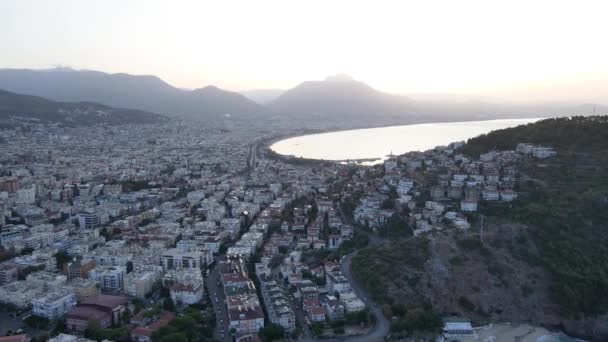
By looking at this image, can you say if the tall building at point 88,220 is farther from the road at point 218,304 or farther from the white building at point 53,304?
the white building at point 53,304

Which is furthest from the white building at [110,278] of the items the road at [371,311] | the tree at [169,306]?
the road at [371,311]

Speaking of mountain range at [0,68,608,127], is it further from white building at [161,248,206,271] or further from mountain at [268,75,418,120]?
white building at [161,248,206,271]

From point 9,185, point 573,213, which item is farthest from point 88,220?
point 573,213

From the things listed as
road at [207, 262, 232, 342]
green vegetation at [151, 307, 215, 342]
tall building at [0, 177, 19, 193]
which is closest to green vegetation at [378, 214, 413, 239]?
road at [207, 262, 232, 342]

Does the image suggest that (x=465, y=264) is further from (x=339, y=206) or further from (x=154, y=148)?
(x=154, y=148)

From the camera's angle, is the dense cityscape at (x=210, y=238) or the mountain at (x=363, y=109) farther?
the mountain at (x=363, y=109)

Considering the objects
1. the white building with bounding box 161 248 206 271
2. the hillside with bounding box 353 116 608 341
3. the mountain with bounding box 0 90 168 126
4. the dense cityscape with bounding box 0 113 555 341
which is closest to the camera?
the dense cityscape with bounding box 0 113 555 341
